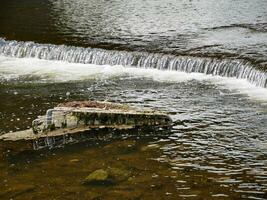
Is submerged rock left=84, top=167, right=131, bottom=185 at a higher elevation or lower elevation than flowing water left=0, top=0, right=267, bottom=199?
lower

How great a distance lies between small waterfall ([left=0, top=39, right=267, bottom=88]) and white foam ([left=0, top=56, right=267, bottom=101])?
0.74ft

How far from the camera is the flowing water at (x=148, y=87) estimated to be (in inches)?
529

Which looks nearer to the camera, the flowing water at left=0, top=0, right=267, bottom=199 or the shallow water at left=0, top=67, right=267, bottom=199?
the shallow water at left=0, top=67, right=267, bottom=199

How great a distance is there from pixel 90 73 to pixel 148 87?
4.10 m

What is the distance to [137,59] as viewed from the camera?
980 inches

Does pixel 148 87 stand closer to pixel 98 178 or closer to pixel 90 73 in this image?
pixel 90 73

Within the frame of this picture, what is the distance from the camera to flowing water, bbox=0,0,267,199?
44.1ft

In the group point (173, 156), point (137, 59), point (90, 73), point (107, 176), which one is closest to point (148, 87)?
point (137, 59)

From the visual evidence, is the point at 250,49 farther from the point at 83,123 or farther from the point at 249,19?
the point at 83,123

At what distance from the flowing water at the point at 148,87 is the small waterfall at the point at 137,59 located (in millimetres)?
51

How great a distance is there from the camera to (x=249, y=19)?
99.2ft

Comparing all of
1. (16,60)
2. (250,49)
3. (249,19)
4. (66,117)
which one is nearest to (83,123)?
(66,117)

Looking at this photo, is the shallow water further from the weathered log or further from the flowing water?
the weathered log

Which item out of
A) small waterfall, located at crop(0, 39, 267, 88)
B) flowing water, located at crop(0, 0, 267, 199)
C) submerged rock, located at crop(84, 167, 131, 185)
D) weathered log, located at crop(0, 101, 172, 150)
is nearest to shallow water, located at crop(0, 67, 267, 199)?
flowing water, located at crop(0, 0, 267, 199)
